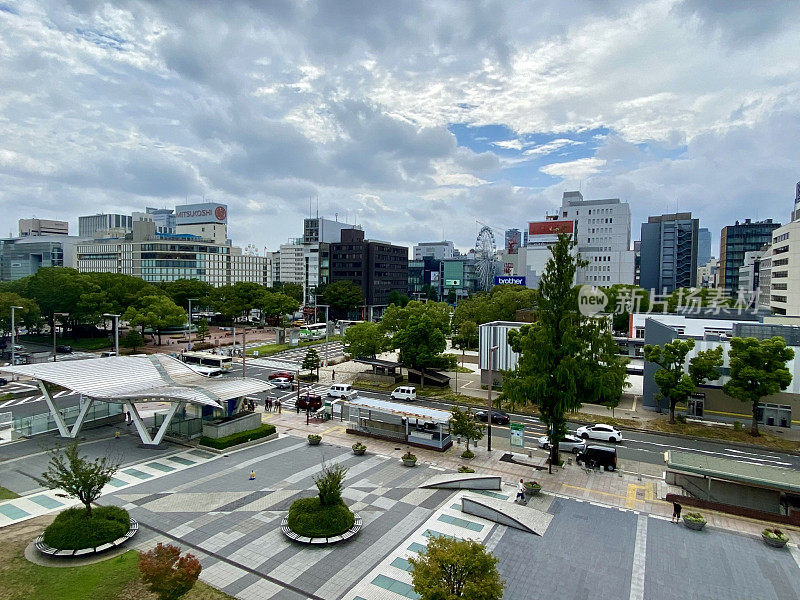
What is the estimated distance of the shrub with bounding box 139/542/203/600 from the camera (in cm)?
1363

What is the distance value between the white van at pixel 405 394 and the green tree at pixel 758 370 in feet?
81.1

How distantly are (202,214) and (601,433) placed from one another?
155 m

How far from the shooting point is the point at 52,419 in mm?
32938

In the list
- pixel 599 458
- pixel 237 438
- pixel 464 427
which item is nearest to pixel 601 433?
pixel 599 458

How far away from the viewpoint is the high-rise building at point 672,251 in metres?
142

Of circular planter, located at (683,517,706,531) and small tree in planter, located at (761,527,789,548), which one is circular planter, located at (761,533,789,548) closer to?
small tree in planter, located at (761,527,789,548)

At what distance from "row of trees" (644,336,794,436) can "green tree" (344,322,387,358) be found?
28.1m

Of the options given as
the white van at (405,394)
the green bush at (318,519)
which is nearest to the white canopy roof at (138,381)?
the green bush at (318,519)

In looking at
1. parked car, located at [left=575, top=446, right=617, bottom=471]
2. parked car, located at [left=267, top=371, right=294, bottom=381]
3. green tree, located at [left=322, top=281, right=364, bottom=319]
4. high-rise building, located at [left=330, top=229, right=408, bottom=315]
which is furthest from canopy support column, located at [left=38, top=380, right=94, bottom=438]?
high-rise building, located at [left=330, top=229, right=408, bottom=315]

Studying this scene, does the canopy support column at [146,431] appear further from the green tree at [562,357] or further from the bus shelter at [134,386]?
the green tree at [562,357]

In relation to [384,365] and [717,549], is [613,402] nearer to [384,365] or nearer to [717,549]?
[717,549]

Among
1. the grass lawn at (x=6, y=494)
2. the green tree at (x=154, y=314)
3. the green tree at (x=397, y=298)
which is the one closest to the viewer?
the grass lawn at (x=6, y=494)

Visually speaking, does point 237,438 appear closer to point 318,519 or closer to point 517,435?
point 318,519

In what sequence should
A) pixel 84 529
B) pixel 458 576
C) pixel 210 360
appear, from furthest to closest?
pixel 210 360 → pixel 84 529 → pixel 458 576
